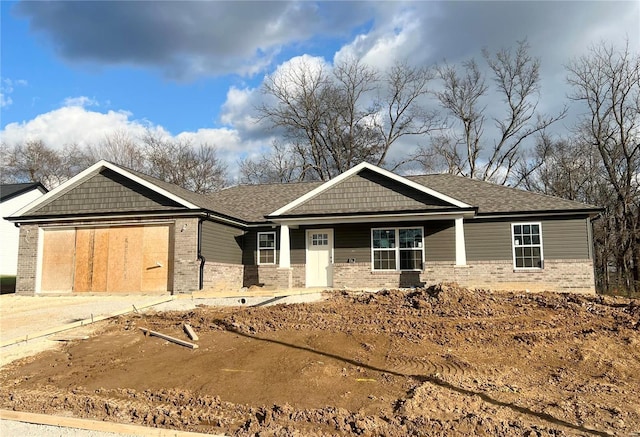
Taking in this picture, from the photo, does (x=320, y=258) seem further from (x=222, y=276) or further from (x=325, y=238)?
(x=222, y=276)

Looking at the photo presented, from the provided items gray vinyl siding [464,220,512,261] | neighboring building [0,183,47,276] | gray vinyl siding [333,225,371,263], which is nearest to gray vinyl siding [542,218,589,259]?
gray vinyl siding [464,220,512,261]

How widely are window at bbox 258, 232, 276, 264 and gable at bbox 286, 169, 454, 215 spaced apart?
2.42 meters

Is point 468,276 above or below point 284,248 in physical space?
below

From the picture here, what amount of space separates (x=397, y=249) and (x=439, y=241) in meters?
1.49

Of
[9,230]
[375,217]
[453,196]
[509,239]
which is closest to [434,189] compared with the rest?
[453,196]

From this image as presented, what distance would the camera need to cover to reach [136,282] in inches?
669

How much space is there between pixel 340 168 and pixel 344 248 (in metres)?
20.6

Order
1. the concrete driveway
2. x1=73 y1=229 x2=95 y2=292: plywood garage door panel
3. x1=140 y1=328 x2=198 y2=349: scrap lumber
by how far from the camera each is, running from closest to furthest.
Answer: x1=140 y1=328 x2=198 y2=349: scrap lumber, the concrete driveway, x1=73 y1=229 x2=95 y2=292: plywood garage door panel

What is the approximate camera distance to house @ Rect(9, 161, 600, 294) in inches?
656

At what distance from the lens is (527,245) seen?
55.8 ft

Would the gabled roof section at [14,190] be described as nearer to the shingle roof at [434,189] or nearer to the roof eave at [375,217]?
the shingle roof at [434,189]

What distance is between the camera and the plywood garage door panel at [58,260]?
701 inches

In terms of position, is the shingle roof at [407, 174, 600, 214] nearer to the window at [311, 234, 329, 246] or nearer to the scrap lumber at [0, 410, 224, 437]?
the window at [311, 234, 329, 246]

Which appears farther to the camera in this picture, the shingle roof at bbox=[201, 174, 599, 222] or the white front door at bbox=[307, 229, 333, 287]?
the white front door at bbox=[307, 229, 333, 287]
